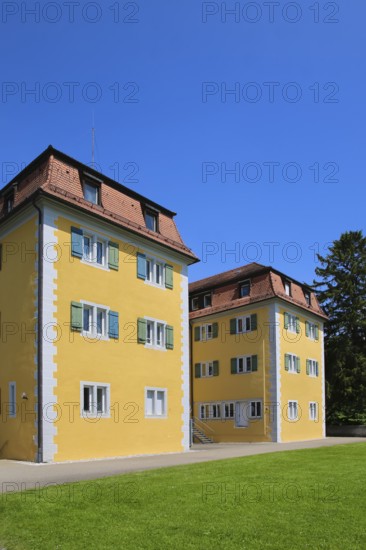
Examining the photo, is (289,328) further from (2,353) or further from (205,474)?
(205,474)

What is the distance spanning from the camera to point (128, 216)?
2556cm

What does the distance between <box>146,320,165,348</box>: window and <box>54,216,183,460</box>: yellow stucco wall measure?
0.34m

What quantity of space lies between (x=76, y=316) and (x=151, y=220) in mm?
7329

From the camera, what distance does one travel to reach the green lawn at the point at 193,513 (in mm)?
7738

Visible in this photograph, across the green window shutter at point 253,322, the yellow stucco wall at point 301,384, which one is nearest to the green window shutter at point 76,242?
the green window shutter at point 253,322

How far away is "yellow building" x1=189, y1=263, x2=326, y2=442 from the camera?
3738 centimetres

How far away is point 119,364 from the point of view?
23.8 m

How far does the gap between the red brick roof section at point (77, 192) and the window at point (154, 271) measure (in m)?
0.98

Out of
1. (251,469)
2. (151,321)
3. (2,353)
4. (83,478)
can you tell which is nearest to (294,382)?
(151,321)

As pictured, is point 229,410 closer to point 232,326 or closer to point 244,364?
point 244,364

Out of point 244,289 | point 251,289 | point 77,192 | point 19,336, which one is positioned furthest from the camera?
point 244,289

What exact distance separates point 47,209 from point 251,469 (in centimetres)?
1175

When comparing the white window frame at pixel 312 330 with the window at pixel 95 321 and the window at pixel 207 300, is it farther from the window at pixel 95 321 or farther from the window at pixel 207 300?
the window at pixel 95 321

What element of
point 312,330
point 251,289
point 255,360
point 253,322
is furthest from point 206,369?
point 312,330
